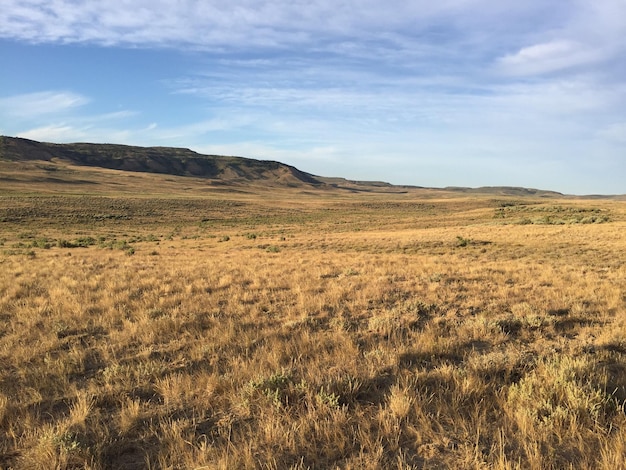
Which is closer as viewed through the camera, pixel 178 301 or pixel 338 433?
pixel 338 433

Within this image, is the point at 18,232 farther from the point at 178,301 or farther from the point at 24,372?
the point at 24,372

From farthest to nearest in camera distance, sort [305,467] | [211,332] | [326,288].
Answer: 1. [326,288]
2. [211,332]
3. [305,467]

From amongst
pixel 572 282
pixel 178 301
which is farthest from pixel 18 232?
pixel 572 282

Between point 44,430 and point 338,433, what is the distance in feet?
8.27

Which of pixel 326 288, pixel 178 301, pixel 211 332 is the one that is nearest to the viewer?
pixel 211 332

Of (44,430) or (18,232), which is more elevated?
(44,430)

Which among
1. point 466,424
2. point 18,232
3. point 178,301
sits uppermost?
point 466,424

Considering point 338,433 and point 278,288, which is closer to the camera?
point 338,433

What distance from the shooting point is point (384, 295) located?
29.8ft

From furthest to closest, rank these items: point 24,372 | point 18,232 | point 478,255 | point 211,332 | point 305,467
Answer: point 18,232 < point 478,255 < point 211,332 < point 24,372 < point 305,467

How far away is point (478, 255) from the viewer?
1962cm

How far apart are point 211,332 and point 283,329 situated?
114 centimetres

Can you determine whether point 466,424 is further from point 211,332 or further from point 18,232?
point 18,232

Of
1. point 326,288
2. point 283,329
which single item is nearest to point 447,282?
point 326,288
